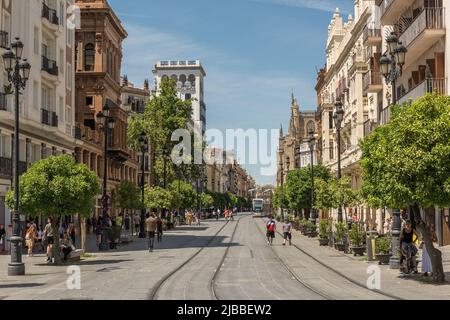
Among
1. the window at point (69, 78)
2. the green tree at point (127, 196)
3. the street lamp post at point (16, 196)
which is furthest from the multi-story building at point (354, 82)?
the street lamp post at point (16, 196)

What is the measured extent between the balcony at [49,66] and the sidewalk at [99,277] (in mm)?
17260

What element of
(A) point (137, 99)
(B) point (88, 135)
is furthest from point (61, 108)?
(A) point (137, 99)

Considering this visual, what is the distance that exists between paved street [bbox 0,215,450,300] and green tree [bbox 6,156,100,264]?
2.06 meters

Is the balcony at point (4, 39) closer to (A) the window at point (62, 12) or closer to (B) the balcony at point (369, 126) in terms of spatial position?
(A) the window at point (62, 12)

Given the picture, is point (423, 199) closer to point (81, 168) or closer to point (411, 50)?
point (81, 168)

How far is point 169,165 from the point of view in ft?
270

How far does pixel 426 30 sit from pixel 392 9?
26.5ft

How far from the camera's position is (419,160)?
58.7 ft

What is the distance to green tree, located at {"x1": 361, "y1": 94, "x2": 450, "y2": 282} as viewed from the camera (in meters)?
17.9

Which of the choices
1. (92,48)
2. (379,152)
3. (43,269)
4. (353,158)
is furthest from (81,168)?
(92,48)

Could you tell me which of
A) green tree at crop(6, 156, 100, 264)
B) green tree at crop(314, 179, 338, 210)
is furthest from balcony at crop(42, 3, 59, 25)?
green tree at crop(6, 156, 100, 264)

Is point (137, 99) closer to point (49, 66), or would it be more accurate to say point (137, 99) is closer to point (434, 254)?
point (49, 66)

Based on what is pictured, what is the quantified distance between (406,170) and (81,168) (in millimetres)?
12745

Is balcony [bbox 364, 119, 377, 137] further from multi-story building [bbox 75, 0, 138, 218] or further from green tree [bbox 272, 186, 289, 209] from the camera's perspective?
multi-story building [bbox 75, 0, 138, 218]
